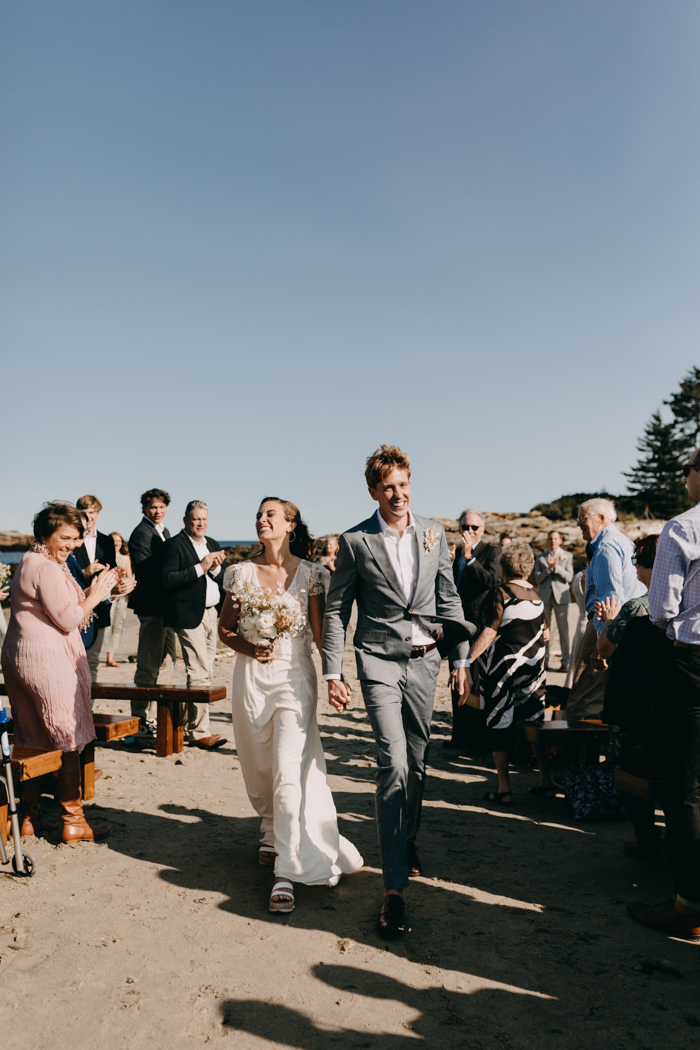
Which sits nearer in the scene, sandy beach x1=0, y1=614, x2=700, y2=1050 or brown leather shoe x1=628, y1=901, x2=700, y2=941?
sandy beach x1=0, y1=614, x2=700, y2=1050

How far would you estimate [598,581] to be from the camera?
5.81 meters

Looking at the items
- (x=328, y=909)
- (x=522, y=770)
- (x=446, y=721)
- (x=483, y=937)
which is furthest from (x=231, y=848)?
(x=446, y=721)

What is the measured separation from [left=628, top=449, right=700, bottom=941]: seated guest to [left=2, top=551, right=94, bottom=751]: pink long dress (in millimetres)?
3606

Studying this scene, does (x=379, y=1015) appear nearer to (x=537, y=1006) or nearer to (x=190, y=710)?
(x=537, y=1006)

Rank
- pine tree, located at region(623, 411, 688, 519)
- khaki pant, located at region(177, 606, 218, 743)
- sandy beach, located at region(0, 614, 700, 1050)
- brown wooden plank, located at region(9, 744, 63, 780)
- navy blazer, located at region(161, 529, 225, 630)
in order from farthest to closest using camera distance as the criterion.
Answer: pine tree, located at region(623, 411, 688, 519) → khaki pant, located at region(177, 606, 218, 743) → navy blazer, located at region(161, 529, 225, 630) → brown wooden plank, located at region(9, 744, 63, 780) → sandy beach, located at region(0, 614, 700, 1050)

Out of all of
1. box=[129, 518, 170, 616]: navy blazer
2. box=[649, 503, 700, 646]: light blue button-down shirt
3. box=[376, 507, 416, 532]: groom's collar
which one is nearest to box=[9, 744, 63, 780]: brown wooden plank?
box=[376, 507, 416, 532]: groom's collar

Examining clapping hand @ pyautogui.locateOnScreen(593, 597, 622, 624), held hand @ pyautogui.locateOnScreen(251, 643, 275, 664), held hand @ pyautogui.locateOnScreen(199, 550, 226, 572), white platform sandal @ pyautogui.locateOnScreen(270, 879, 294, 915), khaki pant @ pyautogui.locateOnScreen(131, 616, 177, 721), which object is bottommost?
white platform sandal @ pyautogui.locateOnScreen(270, 879, 294, 915)

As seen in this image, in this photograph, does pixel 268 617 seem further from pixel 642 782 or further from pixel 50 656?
pixel 642 782

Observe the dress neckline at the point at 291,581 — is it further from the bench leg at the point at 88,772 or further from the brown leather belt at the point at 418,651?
the bench leg at the point at 88,772

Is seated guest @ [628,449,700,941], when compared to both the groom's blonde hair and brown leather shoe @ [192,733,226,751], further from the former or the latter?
brown leather shoe @ [192,733,226,751]

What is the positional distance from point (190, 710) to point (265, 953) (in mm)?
4841

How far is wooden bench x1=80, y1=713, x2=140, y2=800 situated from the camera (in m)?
5.93

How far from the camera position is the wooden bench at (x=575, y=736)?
18.5 ft

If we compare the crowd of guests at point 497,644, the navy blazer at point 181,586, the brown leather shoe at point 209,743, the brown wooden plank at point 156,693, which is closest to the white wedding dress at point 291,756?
the crowd of guests at point 497,644
